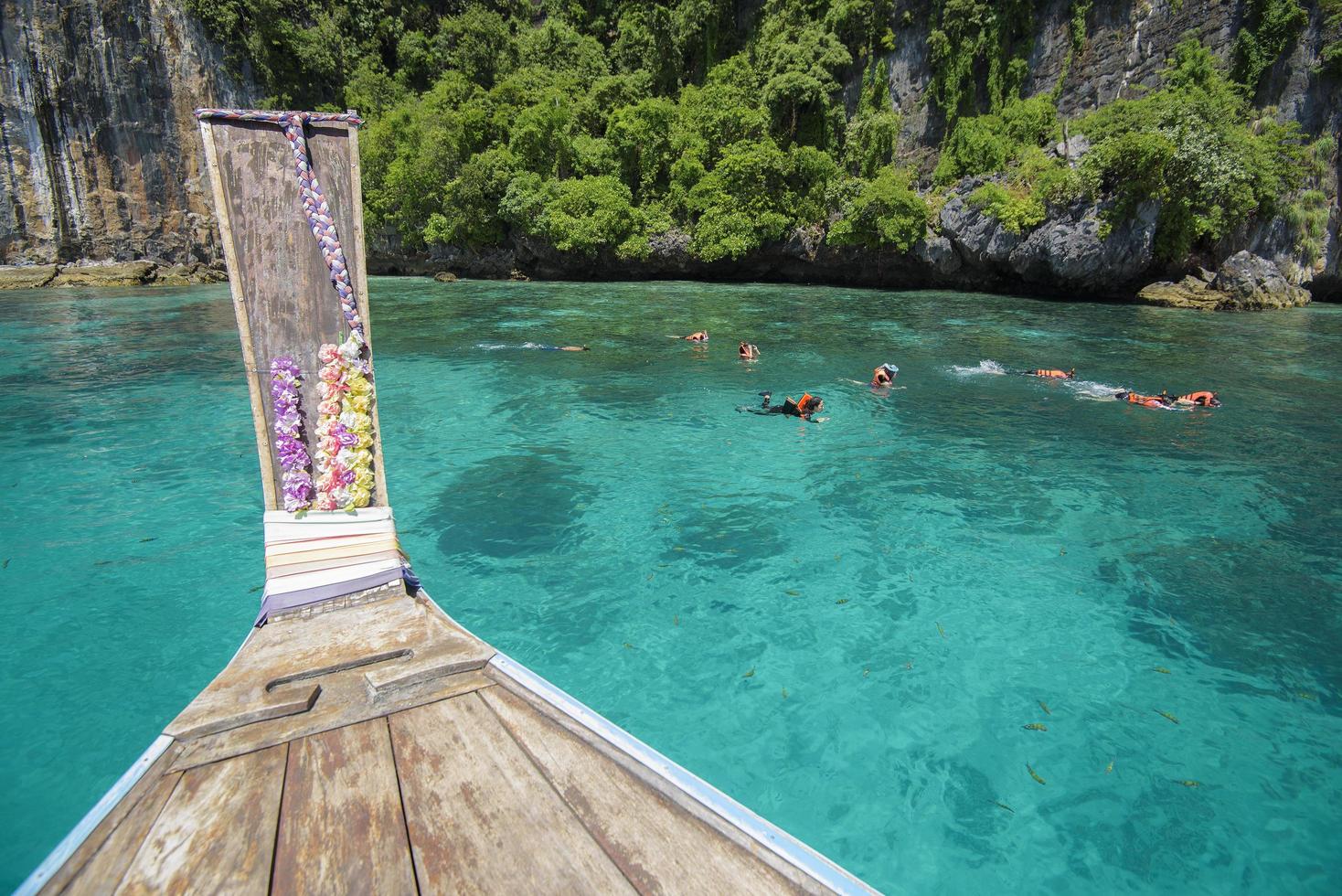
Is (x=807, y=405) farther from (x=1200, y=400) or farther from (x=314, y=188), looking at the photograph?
(x=314, y=188)

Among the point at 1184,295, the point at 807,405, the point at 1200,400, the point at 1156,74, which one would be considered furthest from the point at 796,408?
the point at 1156,74

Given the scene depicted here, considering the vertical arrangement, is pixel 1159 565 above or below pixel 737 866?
below

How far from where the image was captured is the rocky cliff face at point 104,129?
1534 inches

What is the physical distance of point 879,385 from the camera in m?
15.1

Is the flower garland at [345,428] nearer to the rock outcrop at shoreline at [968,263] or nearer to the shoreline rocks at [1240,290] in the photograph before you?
the rock outcrop at shoreline at [968,263]

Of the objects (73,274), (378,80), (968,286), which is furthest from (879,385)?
(378,80)

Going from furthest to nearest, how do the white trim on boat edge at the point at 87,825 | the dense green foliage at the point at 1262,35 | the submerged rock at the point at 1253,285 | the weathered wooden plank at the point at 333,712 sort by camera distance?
1. the submerged rock at the point at 1253,285
2. the dense green foliage at the point at 1262,35
3. the weathered wooden plank at the point at 333,712
4. the white trim on boat edge at the point at 87,825

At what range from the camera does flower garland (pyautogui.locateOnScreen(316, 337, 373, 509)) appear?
4363 mm

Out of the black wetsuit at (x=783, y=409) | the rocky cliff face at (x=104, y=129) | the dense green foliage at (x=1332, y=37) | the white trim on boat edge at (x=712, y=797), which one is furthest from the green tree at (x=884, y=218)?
the rocky cliff face at (x=104, y=129)

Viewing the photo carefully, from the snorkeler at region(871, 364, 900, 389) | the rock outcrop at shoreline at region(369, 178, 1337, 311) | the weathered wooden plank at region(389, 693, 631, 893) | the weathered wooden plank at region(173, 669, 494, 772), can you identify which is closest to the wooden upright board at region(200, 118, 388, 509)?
the weathered wooden plank at region(173, 669, 494, 772)

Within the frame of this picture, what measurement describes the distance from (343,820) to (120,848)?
0.70 metres

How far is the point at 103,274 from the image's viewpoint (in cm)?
3953

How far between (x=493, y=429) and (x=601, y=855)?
10446 mm

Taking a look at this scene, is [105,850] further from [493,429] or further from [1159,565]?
[493,429]
